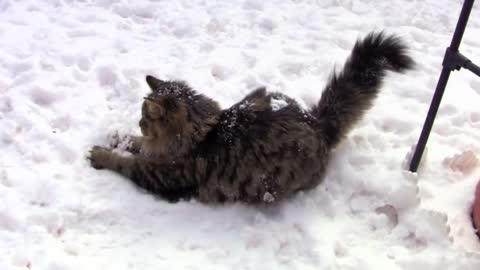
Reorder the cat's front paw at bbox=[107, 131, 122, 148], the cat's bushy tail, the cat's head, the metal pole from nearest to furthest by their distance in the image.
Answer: the metal pole
the cat's head
the cat's bushy tail
the cat's front paw at bbox=[107, 131, 122, 148]

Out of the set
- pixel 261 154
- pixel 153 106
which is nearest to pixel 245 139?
pixel 261 154

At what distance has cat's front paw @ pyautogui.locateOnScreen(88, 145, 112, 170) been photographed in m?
3.49

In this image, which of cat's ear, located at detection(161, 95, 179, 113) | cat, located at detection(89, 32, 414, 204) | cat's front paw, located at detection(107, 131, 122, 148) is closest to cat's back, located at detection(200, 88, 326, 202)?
cat, located at detection(89, 32, 414, 204)

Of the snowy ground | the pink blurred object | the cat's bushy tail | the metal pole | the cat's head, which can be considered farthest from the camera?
the cat's bushy tail

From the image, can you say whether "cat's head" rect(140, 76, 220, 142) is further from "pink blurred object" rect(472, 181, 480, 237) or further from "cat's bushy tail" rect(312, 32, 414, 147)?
"pink blurred object" rect(472, 181, 480, 237)

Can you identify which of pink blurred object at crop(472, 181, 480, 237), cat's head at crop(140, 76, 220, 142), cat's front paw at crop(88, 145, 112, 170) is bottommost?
cat's front paw at crop(88, 145, 112, 170)

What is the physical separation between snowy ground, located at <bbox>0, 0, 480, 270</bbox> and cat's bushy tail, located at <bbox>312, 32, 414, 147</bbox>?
24cm

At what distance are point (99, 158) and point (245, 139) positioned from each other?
1.02 m

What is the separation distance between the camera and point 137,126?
3795 mm

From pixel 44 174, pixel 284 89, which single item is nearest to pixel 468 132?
pixel 284 89

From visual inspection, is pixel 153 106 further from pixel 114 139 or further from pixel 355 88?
pixel 355 88

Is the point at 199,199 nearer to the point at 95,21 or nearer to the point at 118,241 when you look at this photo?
the point at 118,241

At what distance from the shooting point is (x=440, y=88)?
10.3 ft

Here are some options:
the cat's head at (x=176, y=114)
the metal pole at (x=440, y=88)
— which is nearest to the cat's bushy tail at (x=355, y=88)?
the metal pole at (x=440, y=88)
